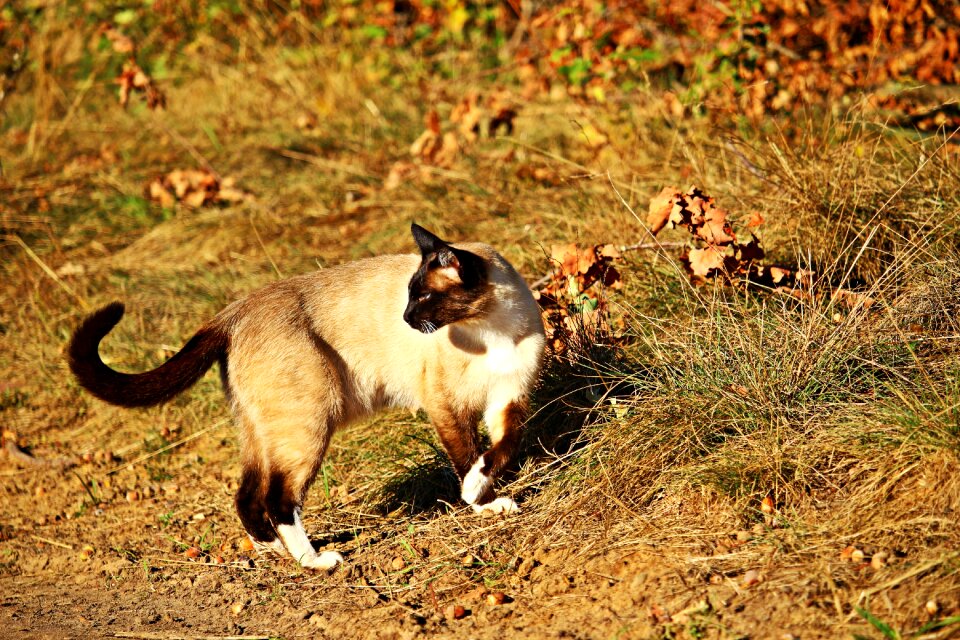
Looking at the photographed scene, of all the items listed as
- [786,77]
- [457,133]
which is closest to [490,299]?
[786,77]

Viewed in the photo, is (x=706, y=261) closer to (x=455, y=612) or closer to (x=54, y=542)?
(x=455, y=612)

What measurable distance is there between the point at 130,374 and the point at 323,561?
104cm

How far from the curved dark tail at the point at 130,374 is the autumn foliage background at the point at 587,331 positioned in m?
0.76

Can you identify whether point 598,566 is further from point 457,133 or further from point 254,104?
point 254,104

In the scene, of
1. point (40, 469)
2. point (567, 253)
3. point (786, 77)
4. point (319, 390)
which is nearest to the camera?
point (319, 390)

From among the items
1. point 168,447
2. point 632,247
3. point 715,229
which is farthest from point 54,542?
point 715,229

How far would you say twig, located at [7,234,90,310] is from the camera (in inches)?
232

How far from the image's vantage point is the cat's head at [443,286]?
3527 mm

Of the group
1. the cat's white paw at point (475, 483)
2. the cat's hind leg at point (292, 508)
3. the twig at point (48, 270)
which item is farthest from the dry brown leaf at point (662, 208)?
the twig at point (48, 270)

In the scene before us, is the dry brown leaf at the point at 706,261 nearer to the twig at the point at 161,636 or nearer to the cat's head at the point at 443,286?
the cat's head at the point at 443,286

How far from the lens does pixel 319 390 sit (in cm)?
361

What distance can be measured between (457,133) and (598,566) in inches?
188

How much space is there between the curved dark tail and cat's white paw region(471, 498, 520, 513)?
1217mm

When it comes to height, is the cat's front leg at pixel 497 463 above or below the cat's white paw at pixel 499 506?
above
